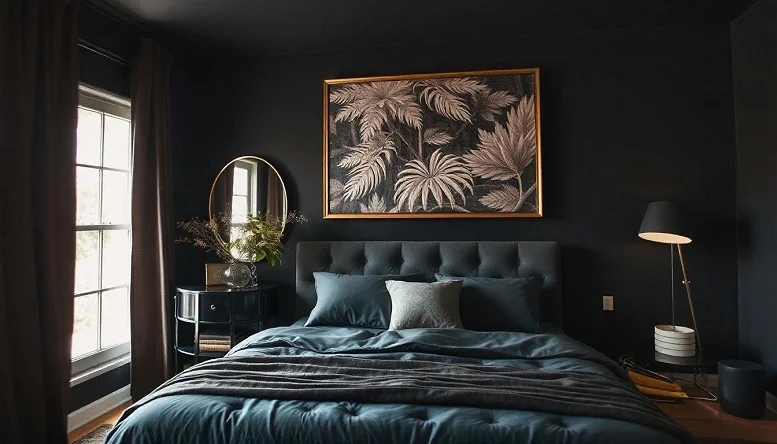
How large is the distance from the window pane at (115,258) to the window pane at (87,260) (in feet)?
0.22

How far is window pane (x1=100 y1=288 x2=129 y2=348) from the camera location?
327cm

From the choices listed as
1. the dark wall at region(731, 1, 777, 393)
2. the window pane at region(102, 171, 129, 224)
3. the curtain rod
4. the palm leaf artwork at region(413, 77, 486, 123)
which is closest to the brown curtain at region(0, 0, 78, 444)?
the curtain rod

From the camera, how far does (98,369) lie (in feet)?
10.2

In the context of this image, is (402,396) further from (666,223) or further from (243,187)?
(243,187)

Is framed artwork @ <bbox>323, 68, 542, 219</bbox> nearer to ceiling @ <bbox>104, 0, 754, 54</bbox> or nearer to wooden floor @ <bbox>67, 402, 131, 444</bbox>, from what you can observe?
ceiling @ <bbox>104, 0, 754, 54</bbox>

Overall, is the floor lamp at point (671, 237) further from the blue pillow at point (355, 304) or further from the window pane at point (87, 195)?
the window pane at point (87, 195)

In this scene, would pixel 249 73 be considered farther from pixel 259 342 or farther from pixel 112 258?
pixel 259 342

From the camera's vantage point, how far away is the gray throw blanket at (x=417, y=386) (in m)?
1.70

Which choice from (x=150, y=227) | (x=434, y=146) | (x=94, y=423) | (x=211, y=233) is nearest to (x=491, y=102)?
(x=434, y=146)

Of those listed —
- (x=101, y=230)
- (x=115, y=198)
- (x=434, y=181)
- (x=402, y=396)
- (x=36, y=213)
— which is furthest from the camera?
(x=434, y=181)

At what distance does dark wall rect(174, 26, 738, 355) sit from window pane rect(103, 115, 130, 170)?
5.78ft

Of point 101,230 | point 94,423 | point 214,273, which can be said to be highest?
point 101,230

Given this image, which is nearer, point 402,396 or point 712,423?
point 402,396

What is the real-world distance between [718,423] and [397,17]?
340 cm
